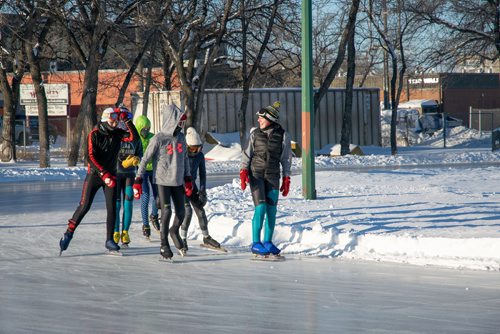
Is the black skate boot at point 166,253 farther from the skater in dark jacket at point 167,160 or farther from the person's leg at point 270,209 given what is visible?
the person's leg at point 270,209

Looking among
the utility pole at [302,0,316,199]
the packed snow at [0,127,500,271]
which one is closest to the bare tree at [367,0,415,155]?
the packed snow at [0,127,500,271]

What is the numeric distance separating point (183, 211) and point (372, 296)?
341 cm

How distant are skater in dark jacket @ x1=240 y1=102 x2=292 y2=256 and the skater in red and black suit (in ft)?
5.13

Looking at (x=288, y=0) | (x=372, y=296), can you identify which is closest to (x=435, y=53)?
(x=288, y=0)

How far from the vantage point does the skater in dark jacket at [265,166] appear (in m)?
11.3

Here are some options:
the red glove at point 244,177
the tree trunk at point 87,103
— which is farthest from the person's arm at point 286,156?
the tree trunk at point 87,103

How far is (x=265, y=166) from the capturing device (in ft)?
37.0

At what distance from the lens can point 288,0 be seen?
36688mm

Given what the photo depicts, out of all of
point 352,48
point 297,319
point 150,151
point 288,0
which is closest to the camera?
point 297,319

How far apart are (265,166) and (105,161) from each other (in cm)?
191

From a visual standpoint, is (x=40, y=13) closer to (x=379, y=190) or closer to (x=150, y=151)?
(x=379, y=190)

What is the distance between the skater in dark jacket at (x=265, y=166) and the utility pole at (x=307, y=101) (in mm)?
5160

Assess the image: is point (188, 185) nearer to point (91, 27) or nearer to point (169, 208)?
point (169, 208)

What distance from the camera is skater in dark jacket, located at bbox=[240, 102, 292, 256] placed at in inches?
444
